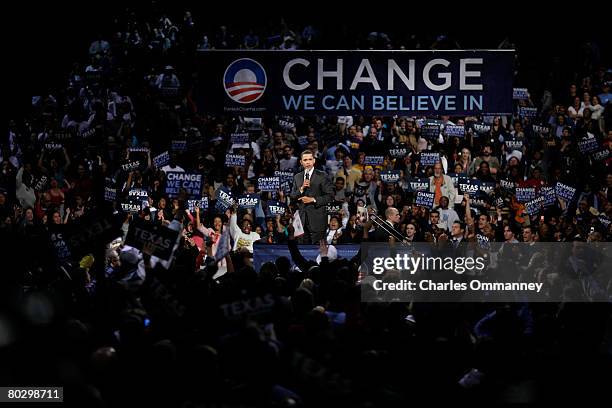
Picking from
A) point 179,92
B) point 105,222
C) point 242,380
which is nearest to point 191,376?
point 242,380

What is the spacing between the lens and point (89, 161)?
61.3ft

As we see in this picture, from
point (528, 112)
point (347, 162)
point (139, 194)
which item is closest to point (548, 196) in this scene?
point (347, 162)

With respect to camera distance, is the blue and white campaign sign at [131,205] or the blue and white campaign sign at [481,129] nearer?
the blue and white campaign sign at [131,205]

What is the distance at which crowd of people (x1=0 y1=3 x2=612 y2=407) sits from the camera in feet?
19.0

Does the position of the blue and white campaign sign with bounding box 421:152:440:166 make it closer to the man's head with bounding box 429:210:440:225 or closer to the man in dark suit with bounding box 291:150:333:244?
the man's head with bounding box 429:210:440:225

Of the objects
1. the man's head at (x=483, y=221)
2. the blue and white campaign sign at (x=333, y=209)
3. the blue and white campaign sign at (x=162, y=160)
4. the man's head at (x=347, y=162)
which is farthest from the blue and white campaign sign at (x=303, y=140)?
the man's head at (x=483, y=221)

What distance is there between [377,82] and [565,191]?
11.8 feet

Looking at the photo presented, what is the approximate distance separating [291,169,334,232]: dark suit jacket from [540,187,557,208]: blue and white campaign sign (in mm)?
3754

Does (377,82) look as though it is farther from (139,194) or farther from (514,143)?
(514,143)

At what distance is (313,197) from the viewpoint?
13.2 meters

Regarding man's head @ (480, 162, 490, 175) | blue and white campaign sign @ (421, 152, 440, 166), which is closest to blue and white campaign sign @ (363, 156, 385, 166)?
blue and white campaign sign @ (421, 152, 440, 166)

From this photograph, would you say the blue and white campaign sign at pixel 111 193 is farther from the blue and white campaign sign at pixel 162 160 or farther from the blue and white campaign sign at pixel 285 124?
the blue and white campaign sign at pixel 285 124

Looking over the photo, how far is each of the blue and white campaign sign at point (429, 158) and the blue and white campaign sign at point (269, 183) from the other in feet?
8.58

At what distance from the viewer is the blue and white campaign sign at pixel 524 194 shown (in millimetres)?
15438
